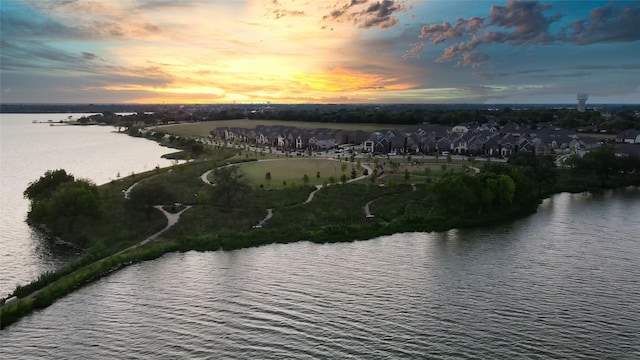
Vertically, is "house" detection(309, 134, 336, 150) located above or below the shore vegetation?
above

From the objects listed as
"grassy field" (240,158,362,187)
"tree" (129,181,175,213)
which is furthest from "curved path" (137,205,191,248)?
"grassy field" (240,158,362,187)

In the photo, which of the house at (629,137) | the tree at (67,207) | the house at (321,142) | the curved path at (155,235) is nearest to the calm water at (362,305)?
the curved path at (155,235)

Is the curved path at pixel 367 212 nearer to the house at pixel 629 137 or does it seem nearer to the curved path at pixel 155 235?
the curved path at pixel 155 235

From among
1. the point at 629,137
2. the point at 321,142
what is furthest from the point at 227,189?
the point at 629,137

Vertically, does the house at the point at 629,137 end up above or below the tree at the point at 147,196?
above

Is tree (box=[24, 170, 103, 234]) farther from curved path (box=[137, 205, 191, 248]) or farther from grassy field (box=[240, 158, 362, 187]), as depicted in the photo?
grassy field (box=[240, 158, 362, 187])

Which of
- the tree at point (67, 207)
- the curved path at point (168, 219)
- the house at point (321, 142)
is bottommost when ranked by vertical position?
the curved path at point (168, 219)
